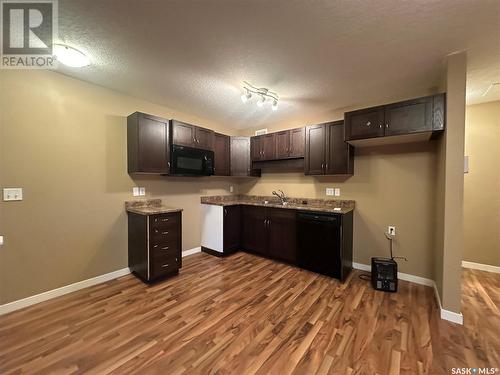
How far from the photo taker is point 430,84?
2.54 m

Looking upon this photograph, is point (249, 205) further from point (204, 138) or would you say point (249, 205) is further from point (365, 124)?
point (365, 124)

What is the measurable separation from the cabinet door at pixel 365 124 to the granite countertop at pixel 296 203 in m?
1.07

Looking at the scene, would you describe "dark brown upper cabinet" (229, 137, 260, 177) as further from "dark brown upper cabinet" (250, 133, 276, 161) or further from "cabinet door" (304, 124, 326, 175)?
"cabinet door" (304, 124, 326, 175)

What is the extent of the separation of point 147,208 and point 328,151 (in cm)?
293

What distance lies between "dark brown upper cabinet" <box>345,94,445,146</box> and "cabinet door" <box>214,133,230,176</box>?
7.42ft

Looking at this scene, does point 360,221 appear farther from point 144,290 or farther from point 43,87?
point 43,87

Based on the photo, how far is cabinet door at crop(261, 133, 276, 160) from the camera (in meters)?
3.91

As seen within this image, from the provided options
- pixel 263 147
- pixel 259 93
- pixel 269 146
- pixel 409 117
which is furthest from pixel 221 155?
pixel 409 117

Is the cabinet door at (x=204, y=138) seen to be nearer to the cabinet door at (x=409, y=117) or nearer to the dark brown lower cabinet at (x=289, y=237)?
the dark brown lower cabinet at (x=289, y=237)

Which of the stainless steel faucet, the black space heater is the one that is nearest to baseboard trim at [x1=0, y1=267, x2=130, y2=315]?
the stainless steel faucet

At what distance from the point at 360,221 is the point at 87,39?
→ 12.9ft

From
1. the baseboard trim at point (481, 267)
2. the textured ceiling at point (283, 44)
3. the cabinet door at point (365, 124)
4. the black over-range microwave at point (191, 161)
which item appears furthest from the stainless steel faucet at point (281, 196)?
the baseboard trim at point (481, 267)

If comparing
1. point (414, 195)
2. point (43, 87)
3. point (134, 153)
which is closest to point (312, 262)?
point (414, 195)

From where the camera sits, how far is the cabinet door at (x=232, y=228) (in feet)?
12.1
